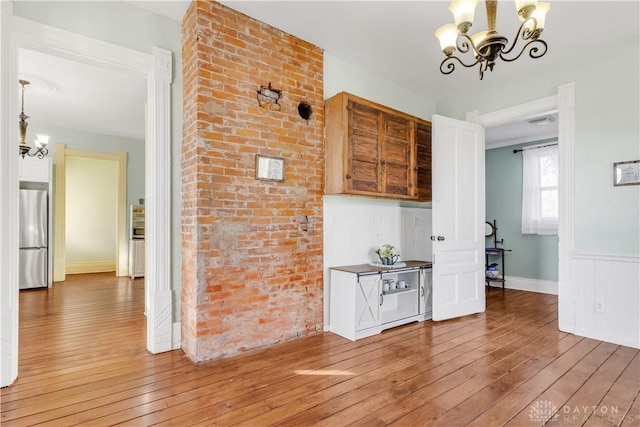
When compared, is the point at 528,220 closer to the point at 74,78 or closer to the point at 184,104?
the point at 184,104

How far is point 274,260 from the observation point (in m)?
3.22

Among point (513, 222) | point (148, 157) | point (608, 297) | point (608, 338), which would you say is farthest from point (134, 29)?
point (513, 222)

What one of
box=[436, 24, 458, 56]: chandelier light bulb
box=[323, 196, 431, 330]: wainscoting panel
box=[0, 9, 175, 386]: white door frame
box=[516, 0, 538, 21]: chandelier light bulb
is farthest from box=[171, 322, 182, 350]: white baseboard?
box=[516, 0, 538, 21]: chandelier light bulb

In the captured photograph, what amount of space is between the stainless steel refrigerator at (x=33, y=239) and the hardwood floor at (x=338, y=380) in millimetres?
2581

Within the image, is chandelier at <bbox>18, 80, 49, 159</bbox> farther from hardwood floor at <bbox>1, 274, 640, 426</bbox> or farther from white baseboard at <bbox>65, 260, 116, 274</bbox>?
hardwood floor at <bbox>1, 274, 640, 426</bbox>

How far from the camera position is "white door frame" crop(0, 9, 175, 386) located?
2.32 m

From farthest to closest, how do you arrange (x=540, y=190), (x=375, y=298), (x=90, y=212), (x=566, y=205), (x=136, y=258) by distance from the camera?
(x=90, y=212) → (x=136, y=258) → (x=540, y=190) → (x=566, y=205) → (x=375, y=298)

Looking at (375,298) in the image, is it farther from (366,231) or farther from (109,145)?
(109,145)

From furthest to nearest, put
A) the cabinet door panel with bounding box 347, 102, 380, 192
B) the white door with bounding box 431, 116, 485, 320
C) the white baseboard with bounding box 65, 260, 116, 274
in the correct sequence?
the white baseboard with bounding box 65, 260, 116, 274 → the white door with bounding box 431, 116, 485, 320 → the cabinet door panel with bounding box 347, 102, 380, 192

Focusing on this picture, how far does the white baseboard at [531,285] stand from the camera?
5.64 m

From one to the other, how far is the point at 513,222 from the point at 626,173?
3095 mm

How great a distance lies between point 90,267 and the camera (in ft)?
25.4

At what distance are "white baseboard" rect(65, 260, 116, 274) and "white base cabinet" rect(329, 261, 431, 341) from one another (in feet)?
21.9

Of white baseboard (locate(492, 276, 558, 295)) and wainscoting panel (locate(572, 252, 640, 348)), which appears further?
white baseboard (locate(492, 276, 558, 295))
